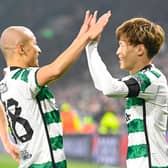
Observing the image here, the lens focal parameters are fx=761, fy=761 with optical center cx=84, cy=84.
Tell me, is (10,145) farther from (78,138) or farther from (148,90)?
(78,138)

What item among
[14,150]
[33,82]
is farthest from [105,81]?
[14,150]

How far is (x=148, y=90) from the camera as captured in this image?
4.34m

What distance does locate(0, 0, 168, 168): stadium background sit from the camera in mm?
22469

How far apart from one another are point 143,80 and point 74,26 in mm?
21256

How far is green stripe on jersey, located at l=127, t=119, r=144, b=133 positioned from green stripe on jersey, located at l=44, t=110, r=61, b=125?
17.6 inches

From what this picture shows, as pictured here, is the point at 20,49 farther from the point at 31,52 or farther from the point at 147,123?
the point at 147,123

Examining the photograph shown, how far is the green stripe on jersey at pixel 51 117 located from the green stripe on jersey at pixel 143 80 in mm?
551

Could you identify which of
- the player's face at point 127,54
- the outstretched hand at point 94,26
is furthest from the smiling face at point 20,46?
the player's face at point 127,54

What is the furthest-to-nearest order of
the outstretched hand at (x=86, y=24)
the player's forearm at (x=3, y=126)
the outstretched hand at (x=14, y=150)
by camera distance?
the player's forearm at (x=3, y=126)
the outstretched hand at (x=14, y=150)
the outstretched hand at (x=86, y=24)

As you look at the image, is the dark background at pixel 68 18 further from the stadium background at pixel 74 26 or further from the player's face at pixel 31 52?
the player's face at pixel 31 52

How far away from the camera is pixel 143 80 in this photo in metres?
4.34

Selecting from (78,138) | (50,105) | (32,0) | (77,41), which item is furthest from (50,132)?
(32,0)

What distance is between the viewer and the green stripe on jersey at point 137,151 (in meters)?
4.35

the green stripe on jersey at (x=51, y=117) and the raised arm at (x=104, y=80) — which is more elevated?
the raised arm at (x=104, y=80)
